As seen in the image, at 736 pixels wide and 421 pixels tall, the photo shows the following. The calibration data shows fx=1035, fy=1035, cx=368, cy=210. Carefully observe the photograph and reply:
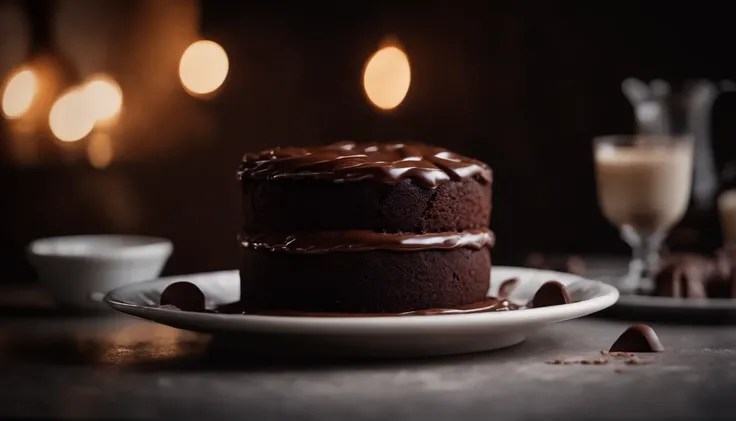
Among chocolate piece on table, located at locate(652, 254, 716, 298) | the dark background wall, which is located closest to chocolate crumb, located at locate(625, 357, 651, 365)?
chocolate piece on table, located at locate(652, 254, 716, 298)

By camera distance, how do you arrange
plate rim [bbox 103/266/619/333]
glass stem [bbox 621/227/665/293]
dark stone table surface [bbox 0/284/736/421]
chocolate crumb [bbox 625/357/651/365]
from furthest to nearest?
glass stem [bbox 621/227/665/293]
chocolate crumb [bbox 625/357/651/365]
plate rim [bbox 103/266/619/333]
dark stone table surface [bbox 0/284/736/421]

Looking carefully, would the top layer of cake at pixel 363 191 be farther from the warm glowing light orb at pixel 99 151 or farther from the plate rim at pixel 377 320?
the warm glowing light orb at pixel 99 151

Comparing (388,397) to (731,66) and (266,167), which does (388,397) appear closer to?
(266,167)

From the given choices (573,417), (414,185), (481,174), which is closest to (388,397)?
(573,417)

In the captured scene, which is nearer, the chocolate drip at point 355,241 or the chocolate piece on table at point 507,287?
the chocolate drip at point 355,241

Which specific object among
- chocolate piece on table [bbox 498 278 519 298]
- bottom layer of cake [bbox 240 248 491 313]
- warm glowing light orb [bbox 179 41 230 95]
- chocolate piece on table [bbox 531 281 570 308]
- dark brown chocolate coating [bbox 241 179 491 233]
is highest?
warm glowing light orb [bbox 179 41 230 95]

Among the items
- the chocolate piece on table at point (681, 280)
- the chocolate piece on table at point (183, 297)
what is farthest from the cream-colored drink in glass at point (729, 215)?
the chocolate piece on table at point (183, 297)

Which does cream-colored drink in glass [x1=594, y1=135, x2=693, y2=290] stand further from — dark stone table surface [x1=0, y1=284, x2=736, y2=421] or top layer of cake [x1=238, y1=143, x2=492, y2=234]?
top layer of cake [x1=238, y1=143, x2=492, y2=234]
